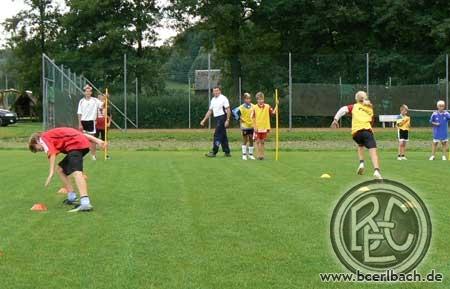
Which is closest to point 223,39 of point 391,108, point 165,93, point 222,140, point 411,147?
point 165,93

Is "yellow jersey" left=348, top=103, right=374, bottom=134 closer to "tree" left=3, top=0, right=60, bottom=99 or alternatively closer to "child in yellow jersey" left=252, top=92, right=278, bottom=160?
"child in yellow jersey" left=252, top=92, right=278, bottom=160

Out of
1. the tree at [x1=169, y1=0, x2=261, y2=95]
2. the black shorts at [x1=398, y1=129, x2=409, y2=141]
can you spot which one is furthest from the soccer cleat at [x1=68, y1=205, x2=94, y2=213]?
the tree at [x1=169, y1=0, x2=261, y2=95]

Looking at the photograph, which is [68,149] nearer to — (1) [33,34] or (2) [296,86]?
(2) [296,86]

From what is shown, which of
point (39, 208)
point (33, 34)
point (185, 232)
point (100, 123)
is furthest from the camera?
point (33, 34)

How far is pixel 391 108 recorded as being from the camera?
119 ft

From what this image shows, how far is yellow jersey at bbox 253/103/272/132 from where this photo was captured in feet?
65.2

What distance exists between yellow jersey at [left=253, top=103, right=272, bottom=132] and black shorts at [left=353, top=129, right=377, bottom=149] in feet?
21.1

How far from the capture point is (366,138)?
13.4 m

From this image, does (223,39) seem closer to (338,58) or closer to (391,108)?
(338,58)

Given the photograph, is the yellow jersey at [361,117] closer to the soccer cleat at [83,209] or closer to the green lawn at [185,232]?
the green lawn at [185,232]

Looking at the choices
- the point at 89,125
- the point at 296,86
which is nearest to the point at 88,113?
the point at 89,125

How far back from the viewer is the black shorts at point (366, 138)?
1325 cm

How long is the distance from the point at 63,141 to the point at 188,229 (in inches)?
110

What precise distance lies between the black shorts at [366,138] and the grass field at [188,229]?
72cm
